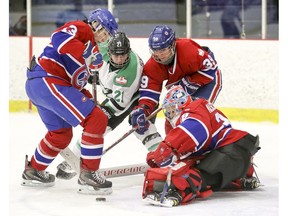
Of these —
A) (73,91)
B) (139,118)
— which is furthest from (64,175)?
(73,91)

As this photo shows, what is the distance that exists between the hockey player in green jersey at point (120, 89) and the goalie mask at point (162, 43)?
140 mm

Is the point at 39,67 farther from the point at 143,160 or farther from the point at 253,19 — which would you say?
the point at 253,19

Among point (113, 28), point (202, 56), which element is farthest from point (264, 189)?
point (113, 28)

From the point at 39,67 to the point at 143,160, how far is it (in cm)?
123

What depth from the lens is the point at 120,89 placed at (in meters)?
4.28

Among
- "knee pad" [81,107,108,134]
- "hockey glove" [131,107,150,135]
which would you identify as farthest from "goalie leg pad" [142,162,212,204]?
"hockey glove" [131,107,150,135]

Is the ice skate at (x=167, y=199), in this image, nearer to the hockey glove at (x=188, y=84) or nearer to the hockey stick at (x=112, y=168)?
the hockey stick at (x=112, y=168)

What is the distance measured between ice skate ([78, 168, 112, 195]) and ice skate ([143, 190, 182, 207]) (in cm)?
36

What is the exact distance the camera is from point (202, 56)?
13.9ft

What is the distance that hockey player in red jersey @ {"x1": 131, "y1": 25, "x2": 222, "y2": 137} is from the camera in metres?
4.10

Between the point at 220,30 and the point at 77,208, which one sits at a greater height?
the point at 220,30

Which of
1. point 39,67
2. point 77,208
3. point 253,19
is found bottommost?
point 77,208

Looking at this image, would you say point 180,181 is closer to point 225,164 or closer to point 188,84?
point 225,164

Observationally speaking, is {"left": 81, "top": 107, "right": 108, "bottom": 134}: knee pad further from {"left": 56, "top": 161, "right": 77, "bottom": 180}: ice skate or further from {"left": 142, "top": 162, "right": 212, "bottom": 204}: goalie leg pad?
{"left": 56, "top": 161, "right": 77, "bottom": 180}: ice skate
